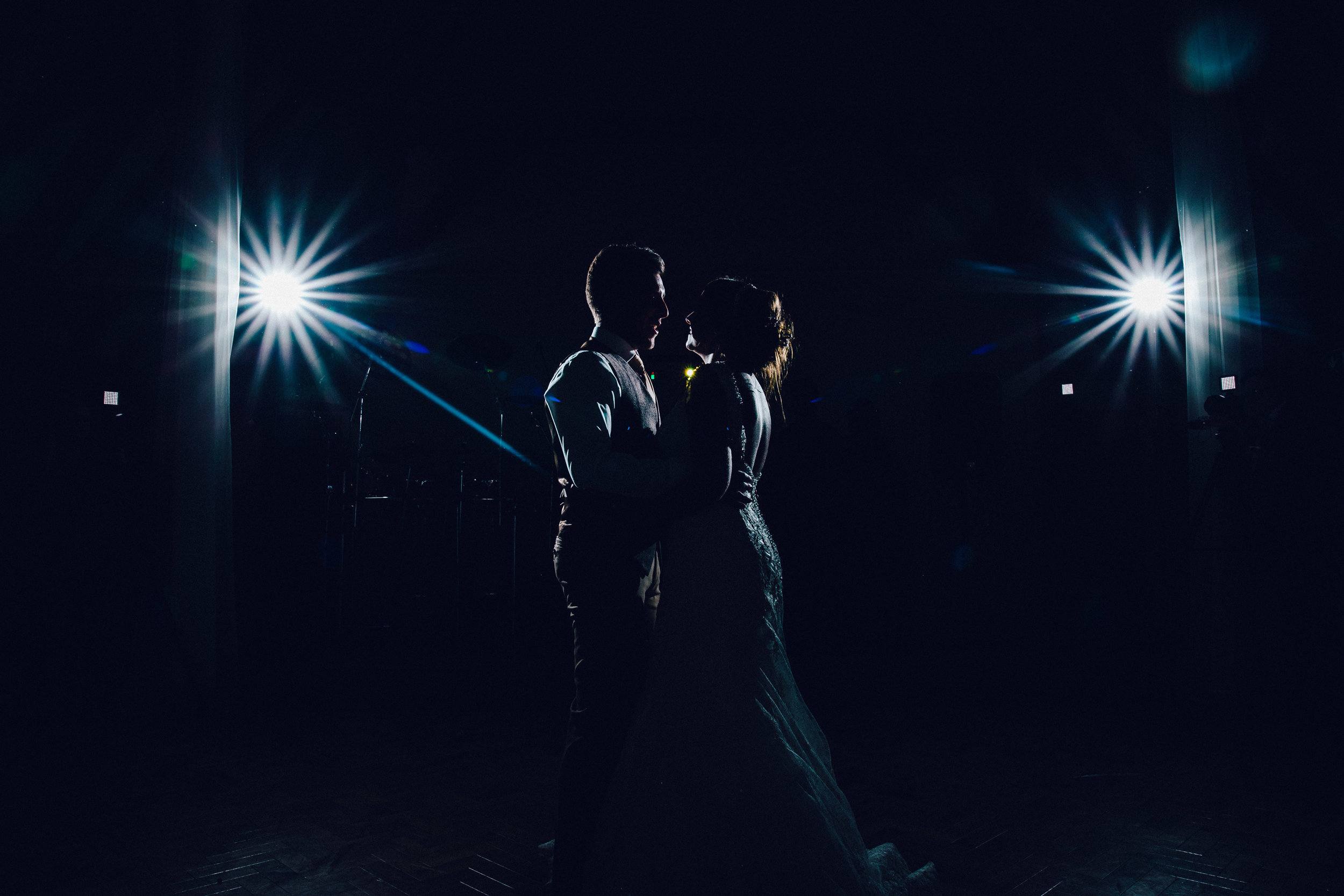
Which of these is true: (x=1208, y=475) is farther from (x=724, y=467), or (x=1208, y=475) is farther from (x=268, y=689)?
(x=268, y=689)

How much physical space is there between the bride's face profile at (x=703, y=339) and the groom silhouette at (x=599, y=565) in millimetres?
211

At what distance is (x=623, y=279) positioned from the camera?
163 cm

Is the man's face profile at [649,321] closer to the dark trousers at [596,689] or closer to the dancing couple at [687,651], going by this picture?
the dancing couple at [687,651]

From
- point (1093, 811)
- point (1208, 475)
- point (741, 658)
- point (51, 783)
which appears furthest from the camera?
point (1208, 475)

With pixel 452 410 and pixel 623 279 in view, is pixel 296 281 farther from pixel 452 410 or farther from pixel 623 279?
pixel 623 279

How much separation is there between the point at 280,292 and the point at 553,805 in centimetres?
450

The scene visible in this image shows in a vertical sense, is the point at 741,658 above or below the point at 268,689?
above

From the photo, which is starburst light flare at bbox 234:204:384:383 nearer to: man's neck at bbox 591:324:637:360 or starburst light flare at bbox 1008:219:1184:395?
man's neck at bbox 591:324:637:360

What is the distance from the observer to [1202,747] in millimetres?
2750

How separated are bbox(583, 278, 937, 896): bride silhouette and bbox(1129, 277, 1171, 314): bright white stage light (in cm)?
513

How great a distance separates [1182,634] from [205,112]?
548 centimetres

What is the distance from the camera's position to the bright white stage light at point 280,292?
470 cm

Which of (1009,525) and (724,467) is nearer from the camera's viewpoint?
(724,467)

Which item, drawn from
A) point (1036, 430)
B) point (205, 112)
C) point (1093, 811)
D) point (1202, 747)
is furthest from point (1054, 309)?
point (205, 112)
